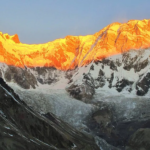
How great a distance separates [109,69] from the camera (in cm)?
16962

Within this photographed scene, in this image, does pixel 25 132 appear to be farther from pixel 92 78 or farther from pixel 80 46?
pixel 80 46

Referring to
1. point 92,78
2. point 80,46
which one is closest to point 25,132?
point 92,78

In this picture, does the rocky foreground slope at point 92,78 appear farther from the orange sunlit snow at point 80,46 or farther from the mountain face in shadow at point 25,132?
the mountain face in shadow at point 25,132

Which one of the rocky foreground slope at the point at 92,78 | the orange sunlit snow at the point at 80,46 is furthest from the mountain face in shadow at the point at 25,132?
the orange sunlit snow at the point at 80,46

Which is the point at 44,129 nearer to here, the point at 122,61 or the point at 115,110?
the point at 115,110

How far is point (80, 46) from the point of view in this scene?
623 feet

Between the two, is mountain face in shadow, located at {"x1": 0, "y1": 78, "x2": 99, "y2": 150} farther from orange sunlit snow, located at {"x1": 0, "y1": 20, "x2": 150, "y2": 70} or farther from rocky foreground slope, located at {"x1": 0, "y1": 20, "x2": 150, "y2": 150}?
orange sunlit snow, located at {"x1": 0, "y1": 20, "x2": 150, "y2": 70}

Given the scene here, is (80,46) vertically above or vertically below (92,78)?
above

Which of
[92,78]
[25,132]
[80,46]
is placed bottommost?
[92,78]

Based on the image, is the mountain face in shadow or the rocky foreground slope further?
the rocky foreground slope

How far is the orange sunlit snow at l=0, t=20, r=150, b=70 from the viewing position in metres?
176

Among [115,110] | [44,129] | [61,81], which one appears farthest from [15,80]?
[44,129]

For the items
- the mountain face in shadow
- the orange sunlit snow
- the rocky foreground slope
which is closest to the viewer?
the mountain face in shadow

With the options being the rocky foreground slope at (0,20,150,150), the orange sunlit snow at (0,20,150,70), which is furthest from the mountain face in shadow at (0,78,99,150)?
the orange sunlit snow at (0,20,150,70)
